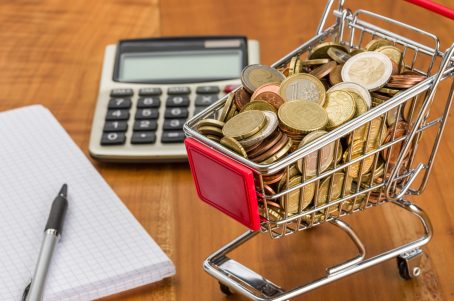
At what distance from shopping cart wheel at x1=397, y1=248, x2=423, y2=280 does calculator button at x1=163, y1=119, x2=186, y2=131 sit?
13.8 inches

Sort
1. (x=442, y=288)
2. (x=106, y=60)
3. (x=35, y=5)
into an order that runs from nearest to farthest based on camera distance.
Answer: (x=442, y=288) → (x=106, y=60) → (x=35, y=5)

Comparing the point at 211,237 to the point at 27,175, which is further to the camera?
the point at 27,175

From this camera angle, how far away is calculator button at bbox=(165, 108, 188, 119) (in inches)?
48.2

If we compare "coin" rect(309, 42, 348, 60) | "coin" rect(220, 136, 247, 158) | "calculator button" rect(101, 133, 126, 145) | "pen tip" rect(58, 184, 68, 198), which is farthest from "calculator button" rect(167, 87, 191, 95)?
"coin" rect(220, 136, 247, 158)

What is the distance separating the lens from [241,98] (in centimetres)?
92

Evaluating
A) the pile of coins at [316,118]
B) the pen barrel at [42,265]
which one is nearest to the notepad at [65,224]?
the pen barrel at [42,265]

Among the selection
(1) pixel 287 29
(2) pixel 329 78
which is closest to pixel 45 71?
(1) pixel 287 29

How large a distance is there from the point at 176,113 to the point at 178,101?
3 centimetres

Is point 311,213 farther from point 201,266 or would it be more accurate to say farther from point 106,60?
point 106,60

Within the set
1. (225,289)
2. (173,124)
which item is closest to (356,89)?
(225,289)

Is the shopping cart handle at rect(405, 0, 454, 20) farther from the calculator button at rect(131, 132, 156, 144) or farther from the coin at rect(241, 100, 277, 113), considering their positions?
the calculator button at rect(131, 132, 156, 144)

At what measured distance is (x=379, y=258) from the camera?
3.18ft

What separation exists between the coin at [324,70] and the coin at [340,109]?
0.05 meters

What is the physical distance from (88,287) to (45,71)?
0.50 meters
